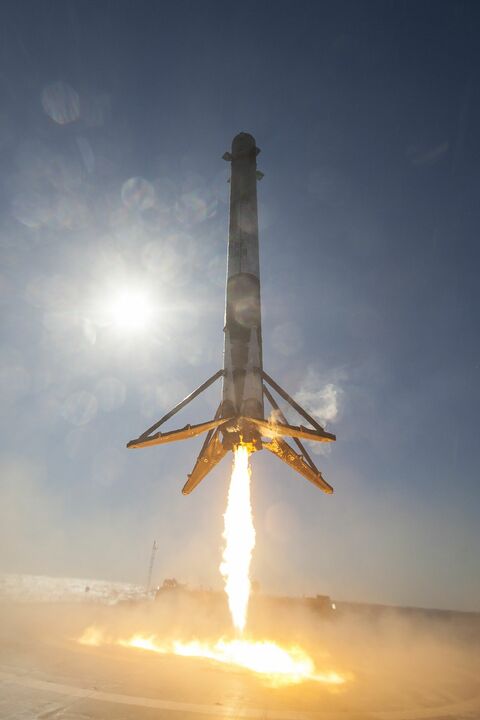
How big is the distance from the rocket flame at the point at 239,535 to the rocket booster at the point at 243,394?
1.77 meters

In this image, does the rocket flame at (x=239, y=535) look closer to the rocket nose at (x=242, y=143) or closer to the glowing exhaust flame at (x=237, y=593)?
the glowing exhaust flame at (x=237, y=593)

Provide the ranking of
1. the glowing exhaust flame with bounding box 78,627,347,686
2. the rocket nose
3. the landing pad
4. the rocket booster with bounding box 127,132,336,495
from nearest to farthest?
the landing pad
the glowing exhaust flame with bounding box 78,627,347,686
the rocket booster with bounding box 127,132,336,495
the rocket nose

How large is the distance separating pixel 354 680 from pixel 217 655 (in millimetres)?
7252

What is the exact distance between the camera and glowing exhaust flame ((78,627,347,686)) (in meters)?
16.2

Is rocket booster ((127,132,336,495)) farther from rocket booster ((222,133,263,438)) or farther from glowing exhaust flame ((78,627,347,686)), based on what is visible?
glowing exhaust flame ((78,627,347,686))

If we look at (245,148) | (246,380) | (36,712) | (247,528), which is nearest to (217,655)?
(247,528)

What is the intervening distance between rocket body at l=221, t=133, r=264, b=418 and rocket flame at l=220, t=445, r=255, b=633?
4.36 m

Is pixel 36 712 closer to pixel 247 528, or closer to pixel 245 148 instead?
pixel 247 528

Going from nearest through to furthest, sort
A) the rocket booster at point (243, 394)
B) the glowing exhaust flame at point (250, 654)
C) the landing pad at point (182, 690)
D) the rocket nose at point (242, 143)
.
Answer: the landing pad at point (182, 690), the glowing exhaust flame at point (250, 654), the rocket booster at point (243, 394), the rocket nose at point (242, 143)

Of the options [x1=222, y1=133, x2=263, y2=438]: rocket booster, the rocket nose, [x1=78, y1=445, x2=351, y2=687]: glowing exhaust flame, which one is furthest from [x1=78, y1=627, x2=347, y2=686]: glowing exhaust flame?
the rocket nose

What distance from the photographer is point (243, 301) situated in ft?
70.0

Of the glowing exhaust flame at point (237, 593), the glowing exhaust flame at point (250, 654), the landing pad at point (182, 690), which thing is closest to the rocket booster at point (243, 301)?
the glowing exhaust flame at point (237, 593)

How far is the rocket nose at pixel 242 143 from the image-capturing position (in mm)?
26406

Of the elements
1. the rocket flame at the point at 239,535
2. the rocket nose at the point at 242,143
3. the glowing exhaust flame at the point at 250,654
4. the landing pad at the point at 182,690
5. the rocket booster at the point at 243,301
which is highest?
the rocket nose at the point at 242,143
